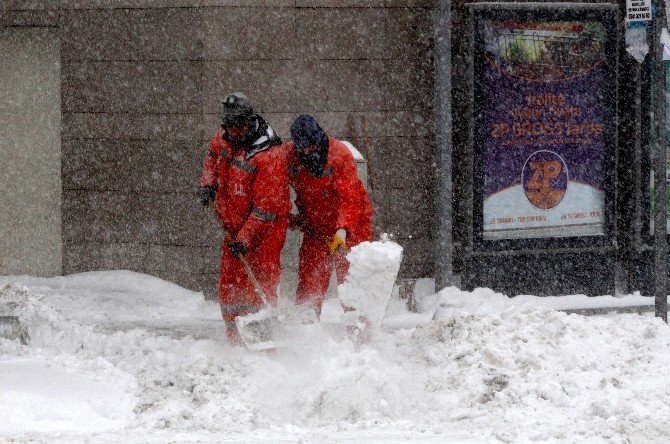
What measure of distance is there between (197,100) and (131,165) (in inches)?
34.2

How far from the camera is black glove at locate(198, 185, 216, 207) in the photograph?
24.8 feet

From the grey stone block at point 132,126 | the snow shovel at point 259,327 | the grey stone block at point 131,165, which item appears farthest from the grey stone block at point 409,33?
the snow shovel at point 259,327

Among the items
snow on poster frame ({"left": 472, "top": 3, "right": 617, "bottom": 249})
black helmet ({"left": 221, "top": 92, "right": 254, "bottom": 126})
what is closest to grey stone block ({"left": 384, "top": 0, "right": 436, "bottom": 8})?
snow on poster frame ({"left": 472, "top": 3, "right": 617, "bottom": 249})

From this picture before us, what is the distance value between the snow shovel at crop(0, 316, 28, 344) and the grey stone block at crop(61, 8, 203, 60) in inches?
119

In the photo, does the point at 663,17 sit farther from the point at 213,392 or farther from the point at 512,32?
the point at 213,392

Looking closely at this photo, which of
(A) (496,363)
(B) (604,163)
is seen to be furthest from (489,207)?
(A) (496,363)

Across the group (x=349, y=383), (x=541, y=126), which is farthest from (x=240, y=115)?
(x=541, y=126)

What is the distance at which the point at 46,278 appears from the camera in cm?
998

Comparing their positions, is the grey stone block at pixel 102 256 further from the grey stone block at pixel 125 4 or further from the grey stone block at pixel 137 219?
the grey stone block at pixel 125 4

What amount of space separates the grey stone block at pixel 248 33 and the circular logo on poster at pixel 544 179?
232 centimetres

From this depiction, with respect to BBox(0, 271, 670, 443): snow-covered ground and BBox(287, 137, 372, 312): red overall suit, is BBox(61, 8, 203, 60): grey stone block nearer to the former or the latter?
BBox(287, 137, 372, 312): red overall suit


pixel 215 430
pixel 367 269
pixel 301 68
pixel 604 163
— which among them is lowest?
pixel 215 430

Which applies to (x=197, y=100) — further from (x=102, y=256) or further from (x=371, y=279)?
(x=371, y=279)

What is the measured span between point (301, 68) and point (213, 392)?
12.5ft
